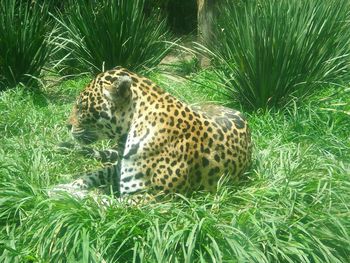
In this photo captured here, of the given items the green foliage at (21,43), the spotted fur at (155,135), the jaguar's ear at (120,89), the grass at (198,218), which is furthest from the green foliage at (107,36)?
the jaguar's ear at (120,89)

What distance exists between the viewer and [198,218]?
389 cm

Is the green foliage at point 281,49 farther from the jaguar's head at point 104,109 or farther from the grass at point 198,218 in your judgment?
the jaguar's head at point 104,109

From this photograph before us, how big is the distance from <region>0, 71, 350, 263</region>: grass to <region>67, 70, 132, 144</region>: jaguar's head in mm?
502

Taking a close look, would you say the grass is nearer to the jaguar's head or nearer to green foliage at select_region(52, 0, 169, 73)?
the jaguar's head

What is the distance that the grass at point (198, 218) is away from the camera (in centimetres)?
370

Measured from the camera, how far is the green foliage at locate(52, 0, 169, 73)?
26.7 ft

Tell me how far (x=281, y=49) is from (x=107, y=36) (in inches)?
107

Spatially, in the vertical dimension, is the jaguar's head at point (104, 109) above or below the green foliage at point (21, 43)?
above

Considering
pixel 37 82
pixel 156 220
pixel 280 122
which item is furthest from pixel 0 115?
pixel 156 220

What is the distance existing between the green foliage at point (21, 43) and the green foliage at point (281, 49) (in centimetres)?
254

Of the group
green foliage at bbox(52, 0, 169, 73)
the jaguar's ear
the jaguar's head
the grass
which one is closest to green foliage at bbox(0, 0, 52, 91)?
green foliage at bbox(52, 0, 169, 73)

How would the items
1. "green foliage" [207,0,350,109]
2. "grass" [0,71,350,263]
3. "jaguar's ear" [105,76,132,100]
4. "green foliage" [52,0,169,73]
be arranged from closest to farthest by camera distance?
1. "grass" [0,71,350,263]
2. "jaguar's ear" [105,76,132,100]
3. "green foliage" [207,0,350,109]
4. "green foliage" [52,0,169,73]

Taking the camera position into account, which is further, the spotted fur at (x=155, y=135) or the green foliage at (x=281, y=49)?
the green foliage at (x=281, y=49)

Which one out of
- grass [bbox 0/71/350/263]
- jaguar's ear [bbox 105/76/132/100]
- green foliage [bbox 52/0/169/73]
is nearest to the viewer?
grass [bbox 0/71/350/263]
